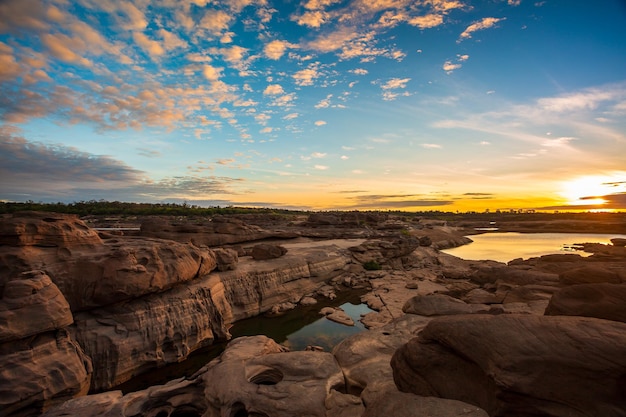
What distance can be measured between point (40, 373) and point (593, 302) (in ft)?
53.5

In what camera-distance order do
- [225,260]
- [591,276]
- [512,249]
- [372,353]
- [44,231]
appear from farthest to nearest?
[512,249]
[225,260]
[591,276]
[44,231]
[372,353]

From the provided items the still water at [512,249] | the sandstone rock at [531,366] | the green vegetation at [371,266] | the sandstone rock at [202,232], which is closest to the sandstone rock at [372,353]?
the sandstone rock at [531,366]

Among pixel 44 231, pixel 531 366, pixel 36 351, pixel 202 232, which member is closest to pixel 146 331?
pixel 36 351

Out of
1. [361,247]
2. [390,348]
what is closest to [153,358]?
[390,348]

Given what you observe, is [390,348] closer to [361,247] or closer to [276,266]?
[276,266]

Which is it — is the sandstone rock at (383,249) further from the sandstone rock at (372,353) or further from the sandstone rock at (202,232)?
the sandstone rock at (372,353)

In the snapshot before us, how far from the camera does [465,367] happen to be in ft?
20.7

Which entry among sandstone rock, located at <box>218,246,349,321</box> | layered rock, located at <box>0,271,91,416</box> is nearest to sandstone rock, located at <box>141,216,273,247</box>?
sandstone rock, located at <box>218,246,349,321</box>

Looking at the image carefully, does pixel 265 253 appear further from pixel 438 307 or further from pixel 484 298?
pixel 484 298

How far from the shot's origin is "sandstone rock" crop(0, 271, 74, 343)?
28.7 feet

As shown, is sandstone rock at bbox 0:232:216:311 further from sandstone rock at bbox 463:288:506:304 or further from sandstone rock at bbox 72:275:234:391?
sandstone rock at bbox 463:288:506:304

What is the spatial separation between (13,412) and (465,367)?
11816 mm

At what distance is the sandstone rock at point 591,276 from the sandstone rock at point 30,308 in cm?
2205

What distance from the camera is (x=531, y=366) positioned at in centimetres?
519
